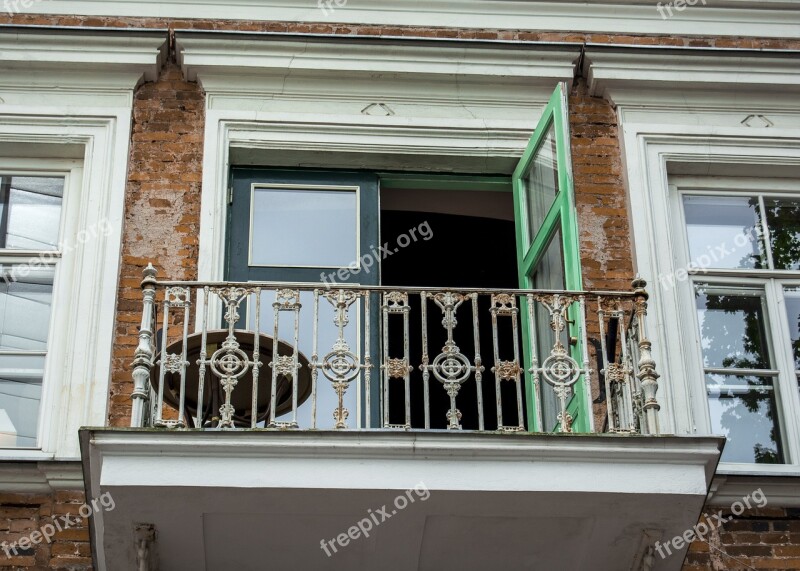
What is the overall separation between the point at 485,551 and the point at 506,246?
4527mm

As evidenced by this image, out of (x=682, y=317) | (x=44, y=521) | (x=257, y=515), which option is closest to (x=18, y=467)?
(x=44, y=521)

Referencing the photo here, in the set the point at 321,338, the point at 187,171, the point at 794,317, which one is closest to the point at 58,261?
the point at 187,171

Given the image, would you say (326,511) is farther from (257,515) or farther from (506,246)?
(506,246)

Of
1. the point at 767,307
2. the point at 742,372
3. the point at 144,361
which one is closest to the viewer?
the point at 144,361

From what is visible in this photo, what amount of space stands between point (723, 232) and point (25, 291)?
3867 millimetres

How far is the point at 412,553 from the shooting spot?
6742mm

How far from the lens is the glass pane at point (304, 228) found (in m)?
8.24

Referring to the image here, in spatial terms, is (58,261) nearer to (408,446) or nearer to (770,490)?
(408,446)

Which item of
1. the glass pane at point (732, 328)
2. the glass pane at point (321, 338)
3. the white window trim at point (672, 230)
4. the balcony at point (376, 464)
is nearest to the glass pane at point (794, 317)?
the glass pane at point (732, 328)

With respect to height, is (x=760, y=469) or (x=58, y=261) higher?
(x=58, y=261)

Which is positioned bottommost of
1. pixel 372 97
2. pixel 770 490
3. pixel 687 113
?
pixel 770 490

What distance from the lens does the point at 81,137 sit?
8.29 m

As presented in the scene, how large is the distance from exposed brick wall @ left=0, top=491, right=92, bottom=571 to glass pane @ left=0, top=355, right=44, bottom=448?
46 cm

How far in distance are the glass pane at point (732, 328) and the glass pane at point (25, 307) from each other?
351 centimetres
